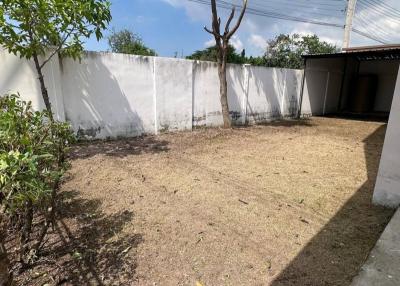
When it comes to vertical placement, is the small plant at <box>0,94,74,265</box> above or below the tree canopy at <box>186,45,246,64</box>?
below

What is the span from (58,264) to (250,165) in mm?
3314

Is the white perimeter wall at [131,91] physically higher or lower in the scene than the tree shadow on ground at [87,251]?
higher

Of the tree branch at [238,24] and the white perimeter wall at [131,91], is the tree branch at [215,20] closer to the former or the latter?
the tree branch at [238,24]

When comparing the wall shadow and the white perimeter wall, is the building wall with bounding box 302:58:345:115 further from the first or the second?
the wall shadow

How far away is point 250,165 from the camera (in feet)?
15.7

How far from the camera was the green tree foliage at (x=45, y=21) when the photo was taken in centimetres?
372

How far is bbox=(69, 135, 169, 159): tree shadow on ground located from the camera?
16.8 ft

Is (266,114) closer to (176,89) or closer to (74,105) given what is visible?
(176,89)

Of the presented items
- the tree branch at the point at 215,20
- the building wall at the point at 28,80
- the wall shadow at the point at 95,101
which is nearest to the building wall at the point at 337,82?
the tree branch at the point at 215,20

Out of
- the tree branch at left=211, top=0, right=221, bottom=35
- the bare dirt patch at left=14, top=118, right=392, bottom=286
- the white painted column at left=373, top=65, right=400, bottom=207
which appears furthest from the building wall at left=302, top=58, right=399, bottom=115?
the white painted column at left=373, top=65, right=400, bottom=207

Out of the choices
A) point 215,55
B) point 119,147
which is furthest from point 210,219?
point 215,55

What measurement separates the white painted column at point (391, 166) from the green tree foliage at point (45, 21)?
13.2ft

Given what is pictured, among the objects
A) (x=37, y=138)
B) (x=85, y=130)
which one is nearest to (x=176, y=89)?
(x=85, y=130)

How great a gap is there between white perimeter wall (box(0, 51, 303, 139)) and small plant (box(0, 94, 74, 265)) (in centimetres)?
311
